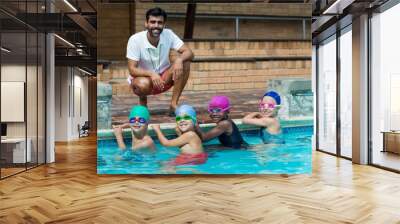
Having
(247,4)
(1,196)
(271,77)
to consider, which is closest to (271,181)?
(271,77)

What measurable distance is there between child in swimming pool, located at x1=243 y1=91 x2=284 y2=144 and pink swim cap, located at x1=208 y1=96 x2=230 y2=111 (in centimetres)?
41

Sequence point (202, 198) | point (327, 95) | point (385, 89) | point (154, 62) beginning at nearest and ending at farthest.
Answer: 1. point (202, 198)
2. point (154, 62)
3. point (385, 89)
4. point (327, 95)

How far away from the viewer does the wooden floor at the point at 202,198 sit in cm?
427

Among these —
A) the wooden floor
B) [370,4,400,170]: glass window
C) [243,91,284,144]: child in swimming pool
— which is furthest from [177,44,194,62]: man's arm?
[370,4,400,170]: glass window

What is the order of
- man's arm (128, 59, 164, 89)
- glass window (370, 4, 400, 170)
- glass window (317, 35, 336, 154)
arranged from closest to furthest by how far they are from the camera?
man's arm (128, 59, 164, 89), glass window (370, 4, 400, 170), glass window (317, 35, 336, 154)

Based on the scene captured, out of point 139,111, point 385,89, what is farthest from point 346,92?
point 139,111

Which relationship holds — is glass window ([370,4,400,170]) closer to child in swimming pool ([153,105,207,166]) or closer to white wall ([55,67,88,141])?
child in swimming pool ([153,105,207,166])

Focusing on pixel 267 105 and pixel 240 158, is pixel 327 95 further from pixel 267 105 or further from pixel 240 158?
pixel 240 158

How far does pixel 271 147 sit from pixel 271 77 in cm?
119

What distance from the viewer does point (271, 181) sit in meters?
6.51

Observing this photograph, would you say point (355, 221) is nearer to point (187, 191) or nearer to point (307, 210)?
point (307, 210)

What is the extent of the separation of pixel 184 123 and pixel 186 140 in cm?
29

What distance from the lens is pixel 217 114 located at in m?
6.91

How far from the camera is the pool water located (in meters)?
6.93
